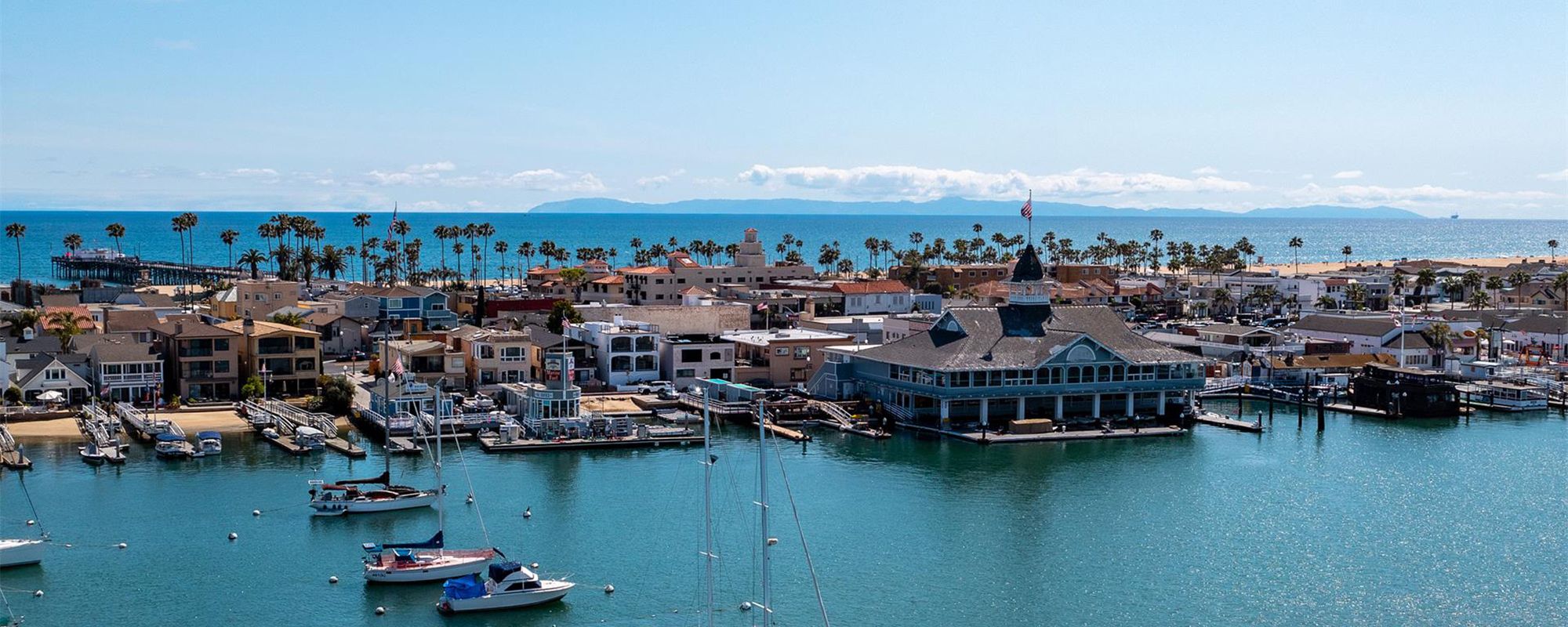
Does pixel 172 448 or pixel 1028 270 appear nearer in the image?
pixel 172 448

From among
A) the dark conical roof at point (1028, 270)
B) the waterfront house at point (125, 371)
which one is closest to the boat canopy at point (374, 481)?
the waterfront house at point (125, 371)

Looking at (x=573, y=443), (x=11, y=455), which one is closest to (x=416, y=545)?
(x=573, y=443)

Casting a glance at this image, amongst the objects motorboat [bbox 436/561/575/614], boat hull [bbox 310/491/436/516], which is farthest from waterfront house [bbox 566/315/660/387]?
motorboat [bbox 436/561/575/614]

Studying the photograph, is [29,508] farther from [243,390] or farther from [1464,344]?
[1464,344]

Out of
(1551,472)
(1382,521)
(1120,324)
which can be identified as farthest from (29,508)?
(1551,472)

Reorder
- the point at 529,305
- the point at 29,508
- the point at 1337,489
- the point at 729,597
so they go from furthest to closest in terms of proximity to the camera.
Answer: the point at 529,305, the point at 1337,489, the point at 29,508, the point at 729,597

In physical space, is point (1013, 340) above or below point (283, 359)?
above

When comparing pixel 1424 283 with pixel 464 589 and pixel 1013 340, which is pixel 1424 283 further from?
pixel 464 589

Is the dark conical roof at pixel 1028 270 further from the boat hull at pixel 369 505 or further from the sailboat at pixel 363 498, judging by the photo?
the boat hull at pixel 369 505
